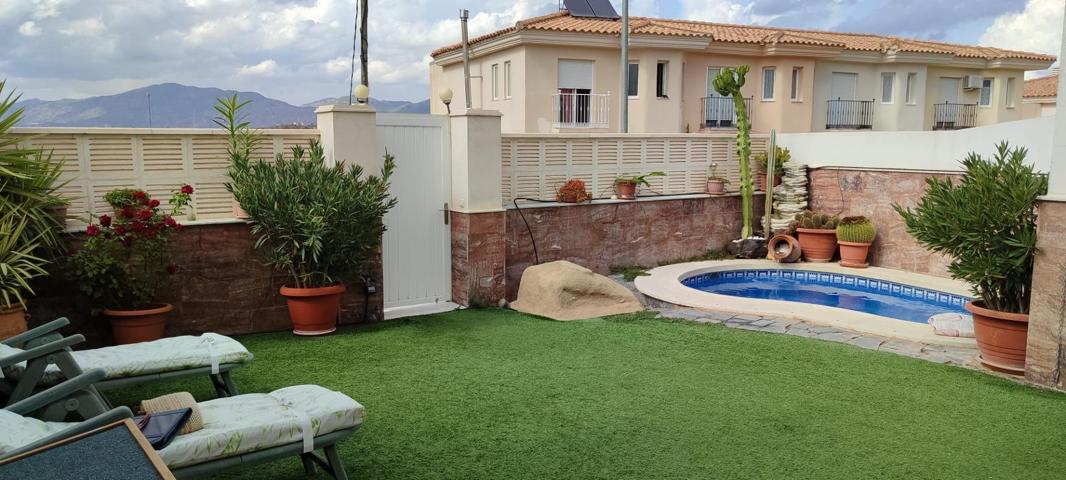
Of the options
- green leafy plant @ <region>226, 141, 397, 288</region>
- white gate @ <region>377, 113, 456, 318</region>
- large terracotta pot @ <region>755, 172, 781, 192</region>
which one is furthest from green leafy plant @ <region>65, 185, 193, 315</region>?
large terracotta pot @ <region>755, 172, 781, 192</region>

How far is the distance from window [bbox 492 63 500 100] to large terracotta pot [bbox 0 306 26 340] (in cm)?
1813

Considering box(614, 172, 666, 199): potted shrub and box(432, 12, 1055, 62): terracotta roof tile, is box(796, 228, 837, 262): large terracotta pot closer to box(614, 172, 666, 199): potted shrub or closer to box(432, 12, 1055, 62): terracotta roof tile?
box(614, 172, 666, 199): potted shrub

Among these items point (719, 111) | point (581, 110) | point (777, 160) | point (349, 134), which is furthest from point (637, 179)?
point (719, 111)

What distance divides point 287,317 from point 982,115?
3023cm

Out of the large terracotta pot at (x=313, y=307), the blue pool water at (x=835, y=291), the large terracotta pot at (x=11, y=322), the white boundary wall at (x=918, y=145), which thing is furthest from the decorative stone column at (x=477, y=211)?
the white boundary wall at (x=918, y=145)

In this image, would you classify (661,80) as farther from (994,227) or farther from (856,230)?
(994,227)

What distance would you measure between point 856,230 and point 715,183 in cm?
229

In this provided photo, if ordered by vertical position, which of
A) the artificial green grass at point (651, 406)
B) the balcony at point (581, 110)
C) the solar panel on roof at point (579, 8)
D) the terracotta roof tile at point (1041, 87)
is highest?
the solar panel on roof at point (579, 8)

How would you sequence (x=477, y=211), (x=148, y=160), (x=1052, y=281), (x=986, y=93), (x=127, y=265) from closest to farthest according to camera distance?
(x=1052, y=281) < (x=127, y=265) < (x=148, y=160) < (x=477, y=211) < (x=986, y=93)

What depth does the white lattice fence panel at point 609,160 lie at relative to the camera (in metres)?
11.0

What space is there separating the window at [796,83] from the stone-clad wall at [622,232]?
41.8ft

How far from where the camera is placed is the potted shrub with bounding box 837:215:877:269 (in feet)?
40.4

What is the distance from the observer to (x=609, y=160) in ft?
39.5

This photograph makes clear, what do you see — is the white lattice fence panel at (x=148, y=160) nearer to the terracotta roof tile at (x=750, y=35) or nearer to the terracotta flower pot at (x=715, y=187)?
the terracotta flower pot at (x=715, y=187)
